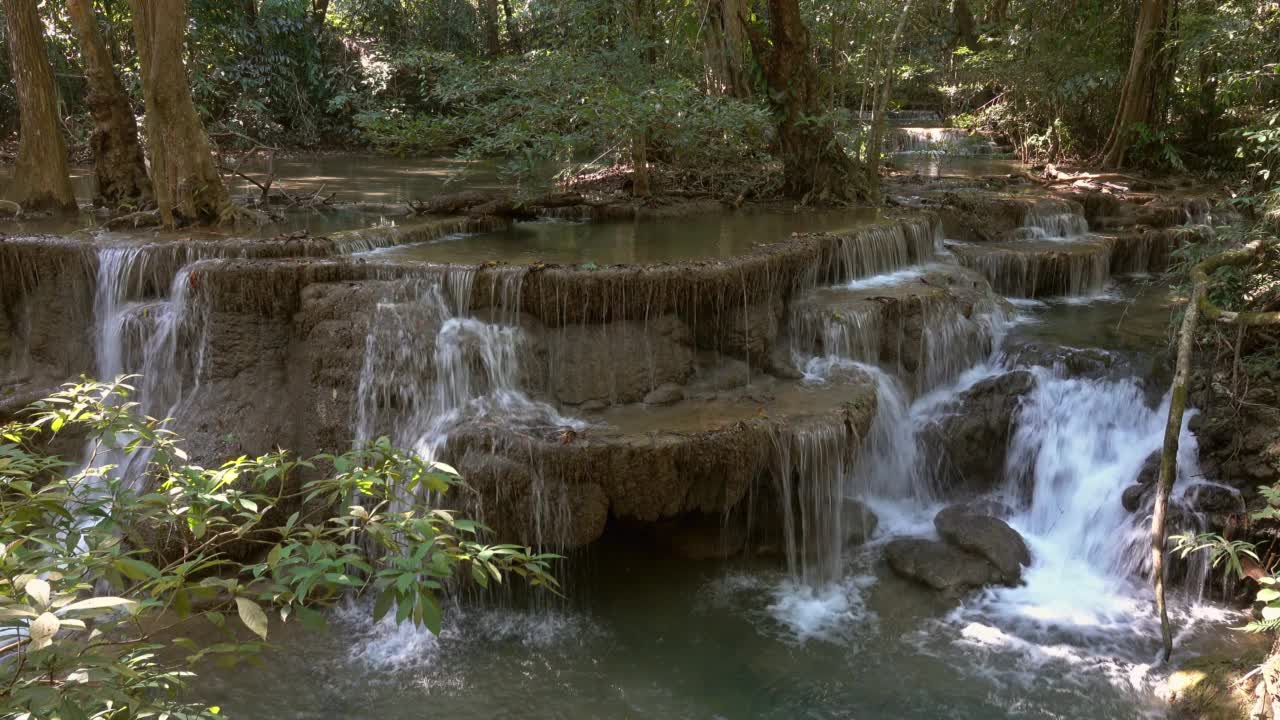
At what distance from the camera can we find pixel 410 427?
7277mm

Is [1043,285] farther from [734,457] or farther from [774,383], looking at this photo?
[734,457]

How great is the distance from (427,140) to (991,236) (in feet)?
25.1

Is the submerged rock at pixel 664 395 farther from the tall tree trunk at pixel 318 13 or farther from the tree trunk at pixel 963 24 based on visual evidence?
the tree trunk at pixel 963 24

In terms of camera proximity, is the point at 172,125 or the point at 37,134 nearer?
the point at 172,125

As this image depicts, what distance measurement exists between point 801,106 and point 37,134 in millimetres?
9864

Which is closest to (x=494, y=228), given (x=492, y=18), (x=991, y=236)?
(x=991, y=236)

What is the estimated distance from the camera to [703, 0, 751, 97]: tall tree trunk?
1253cm

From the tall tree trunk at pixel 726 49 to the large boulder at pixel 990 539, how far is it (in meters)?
7.25

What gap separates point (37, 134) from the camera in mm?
10953

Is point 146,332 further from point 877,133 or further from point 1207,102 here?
point 1207,102

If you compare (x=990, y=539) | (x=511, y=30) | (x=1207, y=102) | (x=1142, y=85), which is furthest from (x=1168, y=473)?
(x=511, y=30)

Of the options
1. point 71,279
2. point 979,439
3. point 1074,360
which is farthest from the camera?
point 71,279

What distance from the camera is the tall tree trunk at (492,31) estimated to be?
24125mm

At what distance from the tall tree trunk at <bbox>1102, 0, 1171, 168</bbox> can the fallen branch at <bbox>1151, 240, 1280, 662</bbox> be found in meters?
9.45
